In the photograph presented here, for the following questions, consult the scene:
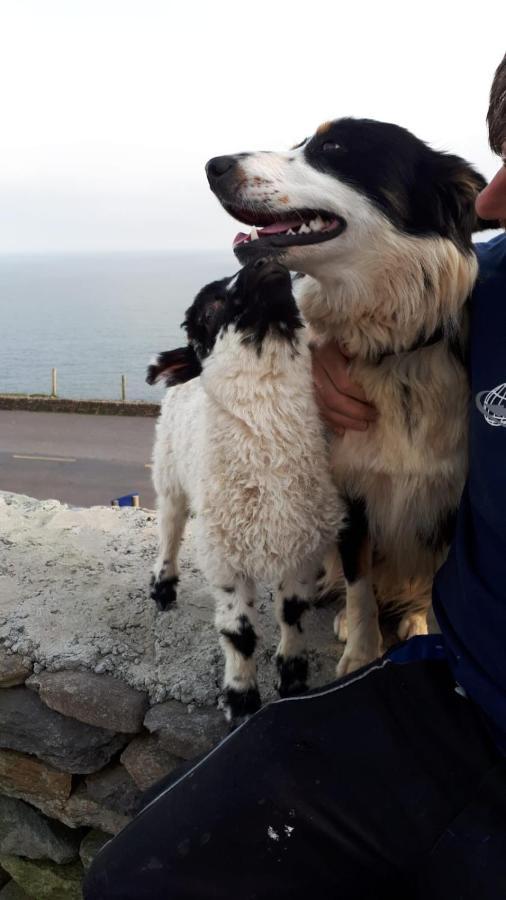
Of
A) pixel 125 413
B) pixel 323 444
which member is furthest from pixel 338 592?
pixel 125 413

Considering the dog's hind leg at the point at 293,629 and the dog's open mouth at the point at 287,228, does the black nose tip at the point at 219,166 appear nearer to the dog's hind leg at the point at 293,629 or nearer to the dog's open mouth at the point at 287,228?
the dog's open mouth at the point at 287,228

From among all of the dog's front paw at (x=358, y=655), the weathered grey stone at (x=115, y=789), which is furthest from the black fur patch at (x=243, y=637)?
the weathered grey stone at (x=115, y=789)

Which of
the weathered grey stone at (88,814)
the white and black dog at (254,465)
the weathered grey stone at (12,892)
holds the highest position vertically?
the white and black dog at (254,465)

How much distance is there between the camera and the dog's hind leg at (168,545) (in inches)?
122

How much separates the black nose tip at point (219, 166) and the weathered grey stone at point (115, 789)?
2201 mm

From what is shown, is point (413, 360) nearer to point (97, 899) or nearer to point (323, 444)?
point (323, 444)

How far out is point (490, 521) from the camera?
5.40 ft

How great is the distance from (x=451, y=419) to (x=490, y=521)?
18.8 inches

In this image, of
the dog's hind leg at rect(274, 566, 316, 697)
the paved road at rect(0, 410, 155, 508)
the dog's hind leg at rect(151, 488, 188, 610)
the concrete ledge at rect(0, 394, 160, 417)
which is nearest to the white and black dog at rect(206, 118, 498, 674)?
the dog's hind leg at rect(274, 566, 316, 697)

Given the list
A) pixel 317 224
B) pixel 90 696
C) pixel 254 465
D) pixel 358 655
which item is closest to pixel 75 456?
pixel 90 696

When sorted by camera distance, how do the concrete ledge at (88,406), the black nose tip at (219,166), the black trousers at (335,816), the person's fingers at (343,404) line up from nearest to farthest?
1. the black trousers at (335,816)
2. the black nose tip at (219,166)
3. the person's fingers at (343,404)
4. the concrete ledge at (88,406)

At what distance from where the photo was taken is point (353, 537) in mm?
2355

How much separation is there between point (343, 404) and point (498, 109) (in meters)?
0.88

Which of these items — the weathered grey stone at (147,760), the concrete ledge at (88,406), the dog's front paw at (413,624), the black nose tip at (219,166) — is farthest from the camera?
the concrete ledge at (88,406)
